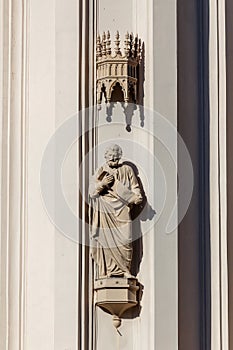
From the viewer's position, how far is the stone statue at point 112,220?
405 inches

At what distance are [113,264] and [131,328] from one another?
0.37m

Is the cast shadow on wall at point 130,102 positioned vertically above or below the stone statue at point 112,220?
above

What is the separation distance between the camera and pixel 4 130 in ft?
35.6

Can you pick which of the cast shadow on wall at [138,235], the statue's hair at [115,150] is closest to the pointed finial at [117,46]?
the statue's hair at [115,150]

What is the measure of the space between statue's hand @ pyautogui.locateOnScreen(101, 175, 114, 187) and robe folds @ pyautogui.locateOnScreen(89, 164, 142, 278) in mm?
18

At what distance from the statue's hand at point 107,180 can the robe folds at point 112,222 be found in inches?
0.7

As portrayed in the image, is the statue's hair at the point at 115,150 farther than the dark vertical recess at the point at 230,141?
No

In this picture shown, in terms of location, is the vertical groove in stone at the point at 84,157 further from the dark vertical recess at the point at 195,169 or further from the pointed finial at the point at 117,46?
the dark vertical recess at the point at 195,169

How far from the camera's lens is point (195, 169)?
10.6m

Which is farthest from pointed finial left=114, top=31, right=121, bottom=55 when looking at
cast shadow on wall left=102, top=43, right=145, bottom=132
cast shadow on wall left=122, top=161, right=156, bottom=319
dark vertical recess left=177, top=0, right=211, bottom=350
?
cast shadow on wall left=122, top=161, right=156, bottom=319

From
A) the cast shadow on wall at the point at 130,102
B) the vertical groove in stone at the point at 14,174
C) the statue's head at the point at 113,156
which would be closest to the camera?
the statue's head at the point at 113,156

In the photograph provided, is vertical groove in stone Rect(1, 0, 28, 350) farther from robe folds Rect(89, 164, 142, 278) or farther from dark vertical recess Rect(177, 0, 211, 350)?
dark vertical recess Rect(177, 0, 211, 350)

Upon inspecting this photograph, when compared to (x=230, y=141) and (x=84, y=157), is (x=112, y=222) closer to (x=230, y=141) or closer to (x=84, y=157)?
(x=84, y=157)

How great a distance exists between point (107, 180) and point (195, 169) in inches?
22.3
